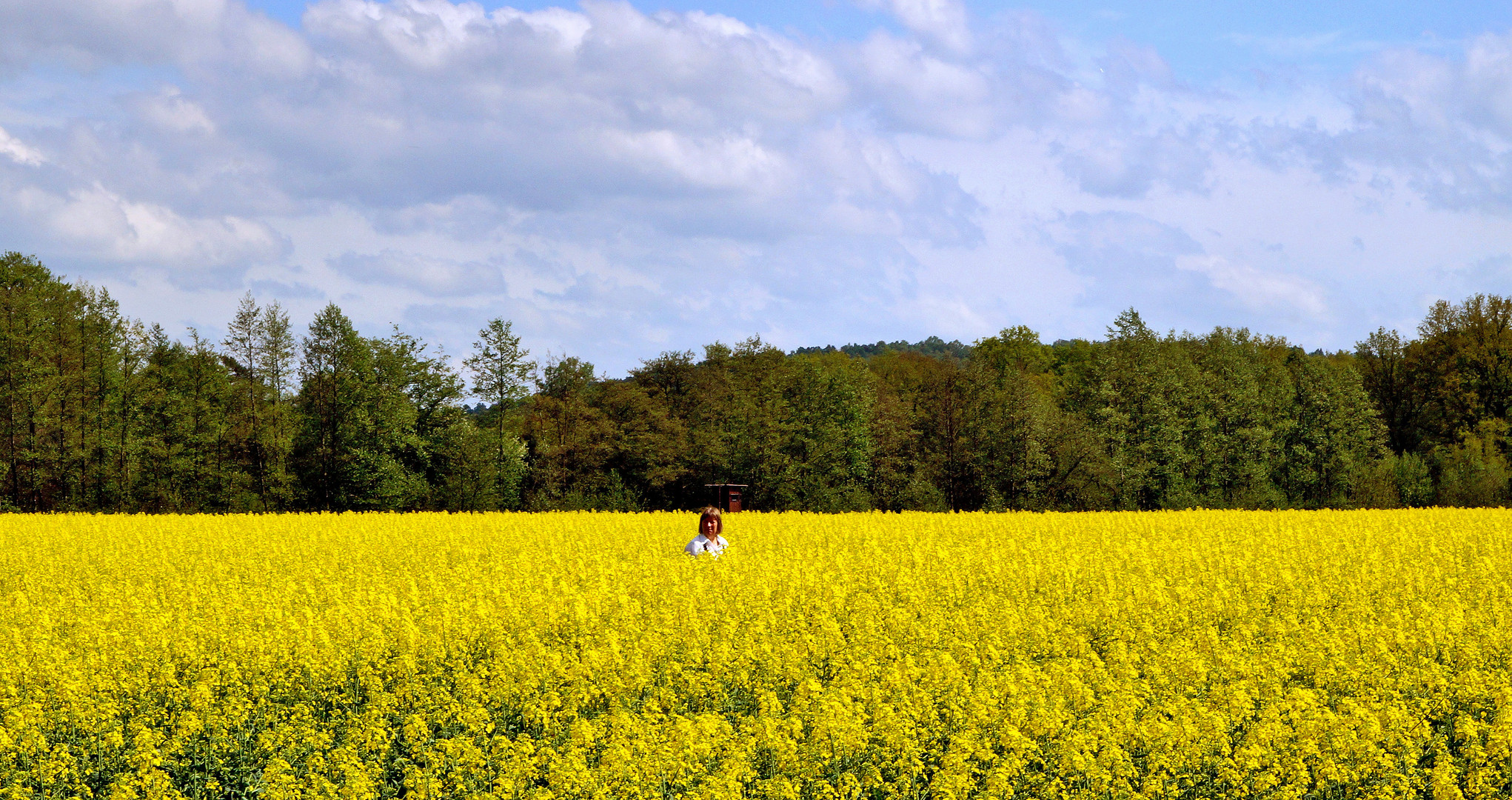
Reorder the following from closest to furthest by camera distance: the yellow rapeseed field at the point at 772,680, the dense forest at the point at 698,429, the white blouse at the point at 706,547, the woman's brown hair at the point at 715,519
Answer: the yellow rapeseed field at the point at 772,680
the white blouse at the point at 706,547
the woman's brown hair at the point at 715,519
the dense forest at the point at 698,429

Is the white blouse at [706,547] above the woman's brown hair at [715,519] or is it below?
below

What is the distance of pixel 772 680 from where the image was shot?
11258 millimetres

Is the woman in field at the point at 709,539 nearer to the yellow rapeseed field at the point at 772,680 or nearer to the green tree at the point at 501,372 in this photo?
the yellow rapeseed field at the point at 772,680

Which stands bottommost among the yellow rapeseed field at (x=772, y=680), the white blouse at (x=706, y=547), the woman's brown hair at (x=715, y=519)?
the yellow rapeseed field at (x=772, y=680)

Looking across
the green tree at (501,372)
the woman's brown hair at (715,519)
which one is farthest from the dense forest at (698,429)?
the woman's brown hair at (715,519)

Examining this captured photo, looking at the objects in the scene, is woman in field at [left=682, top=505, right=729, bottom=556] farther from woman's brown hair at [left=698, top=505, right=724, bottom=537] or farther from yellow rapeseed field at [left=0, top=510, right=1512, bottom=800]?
yellow rapeseed field at [left=0, top=510, right=1512, bottom=800]

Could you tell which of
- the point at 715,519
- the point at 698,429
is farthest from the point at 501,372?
the point at 715,519

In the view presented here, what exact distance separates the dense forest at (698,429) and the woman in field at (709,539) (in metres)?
30.5

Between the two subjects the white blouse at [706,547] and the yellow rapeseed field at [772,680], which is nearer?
the yellow rapeseed field at [772,680]

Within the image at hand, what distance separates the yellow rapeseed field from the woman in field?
33 cm

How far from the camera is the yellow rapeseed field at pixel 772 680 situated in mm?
8422

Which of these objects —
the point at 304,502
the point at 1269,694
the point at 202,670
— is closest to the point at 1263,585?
the point at 1269,694

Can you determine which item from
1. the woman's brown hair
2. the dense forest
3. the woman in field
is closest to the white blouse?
the woman in field

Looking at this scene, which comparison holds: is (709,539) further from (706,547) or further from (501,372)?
(501,372)
